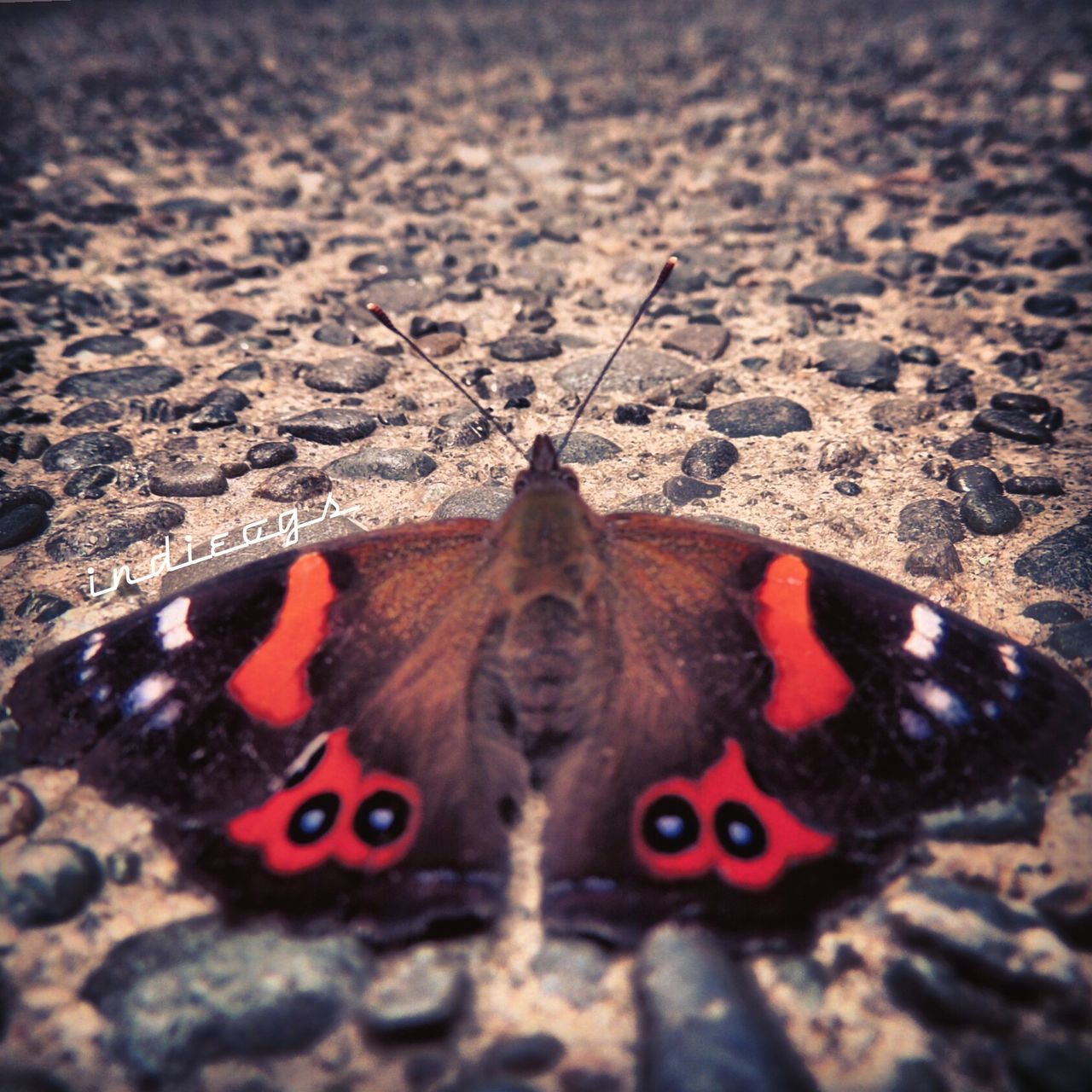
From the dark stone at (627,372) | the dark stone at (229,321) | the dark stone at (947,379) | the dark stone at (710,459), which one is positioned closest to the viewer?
the dark stone at (710,459)

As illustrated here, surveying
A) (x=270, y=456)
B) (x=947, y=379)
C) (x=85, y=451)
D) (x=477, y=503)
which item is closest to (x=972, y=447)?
(x=947, y=379)

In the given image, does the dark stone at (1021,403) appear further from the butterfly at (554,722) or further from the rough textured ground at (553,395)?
the butterfly at (554,722)

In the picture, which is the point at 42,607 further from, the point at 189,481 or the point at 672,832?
the point at 672,832

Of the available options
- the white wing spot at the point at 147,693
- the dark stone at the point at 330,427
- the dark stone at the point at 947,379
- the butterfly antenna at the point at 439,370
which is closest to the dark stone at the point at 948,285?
the dark stone at the point at 947,379

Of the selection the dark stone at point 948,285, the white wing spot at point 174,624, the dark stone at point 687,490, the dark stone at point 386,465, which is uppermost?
the white wing spot at point 174,624

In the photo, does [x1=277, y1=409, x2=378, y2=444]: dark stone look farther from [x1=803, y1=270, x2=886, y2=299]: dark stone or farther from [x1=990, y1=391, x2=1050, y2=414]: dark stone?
[x1=990, y1=391, x2=1050, y2=414]: dark stone

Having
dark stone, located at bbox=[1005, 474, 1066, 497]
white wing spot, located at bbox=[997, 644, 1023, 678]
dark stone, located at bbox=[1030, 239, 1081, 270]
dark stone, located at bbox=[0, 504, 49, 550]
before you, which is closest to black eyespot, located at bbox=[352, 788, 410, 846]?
white wing spot, located at bbox=[997, 644, 1023, 678]
